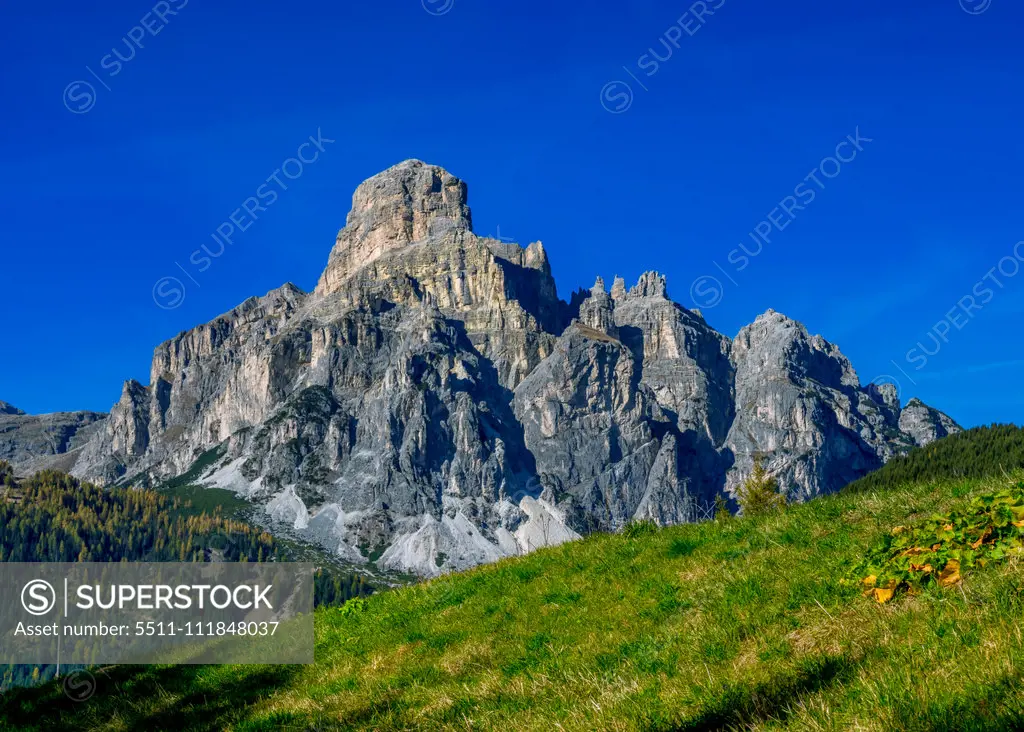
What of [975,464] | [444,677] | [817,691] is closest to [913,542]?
[817,691]

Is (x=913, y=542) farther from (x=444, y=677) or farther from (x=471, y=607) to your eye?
(x=471, y=607)

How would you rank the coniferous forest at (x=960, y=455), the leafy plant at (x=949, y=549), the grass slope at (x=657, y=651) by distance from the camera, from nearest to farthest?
the grass slope at (x=657, y=651) → the leafy plant at (x=949, y=549) → the coniferous forest at (x=960, y=455)

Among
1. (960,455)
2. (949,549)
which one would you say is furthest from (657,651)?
(960,455)

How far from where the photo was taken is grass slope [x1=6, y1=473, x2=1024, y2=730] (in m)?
9.25

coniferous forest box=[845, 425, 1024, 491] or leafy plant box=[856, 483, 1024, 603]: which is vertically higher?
coniferous forest box=[845, 425, 1024, 491]

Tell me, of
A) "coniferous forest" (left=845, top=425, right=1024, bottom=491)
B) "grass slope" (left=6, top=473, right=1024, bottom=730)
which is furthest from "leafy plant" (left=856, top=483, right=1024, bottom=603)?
"coniferous forest" (left=845, top=425, right=1024, bottom=491)

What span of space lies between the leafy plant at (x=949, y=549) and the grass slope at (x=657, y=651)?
294 millimetres

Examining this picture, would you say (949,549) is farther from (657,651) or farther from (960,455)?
(960,455)

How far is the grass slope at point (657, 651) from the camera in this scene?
925 centimetres

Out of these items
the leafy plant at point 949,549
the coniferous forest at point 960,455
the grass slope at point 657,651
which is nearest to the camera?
the grass slope at point 657,651

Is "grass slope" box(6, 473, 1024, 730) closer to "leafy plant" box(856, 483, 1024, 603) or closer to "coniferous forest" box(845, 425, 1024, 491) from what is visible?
"leafy plant" box(856, 483, 1024, 603)

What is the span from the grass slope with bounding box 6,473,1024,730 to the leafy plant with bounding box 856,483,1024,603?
29 cm

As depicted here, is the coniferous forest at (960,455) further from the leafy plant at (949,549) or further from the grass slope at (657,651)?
the leafy plant at (949,549)

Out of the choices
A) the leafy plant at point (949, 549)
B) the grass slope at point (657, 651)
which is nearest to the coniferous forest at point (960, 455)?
the grass slope at point (657, 651)
